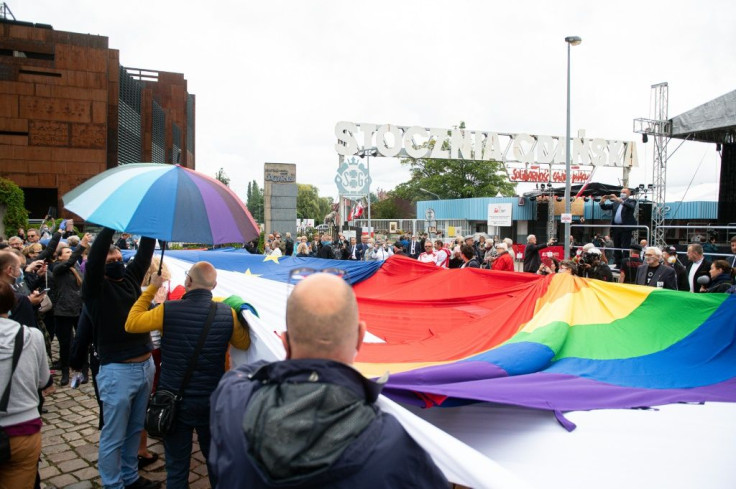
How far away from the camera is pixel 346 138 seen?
2464cm

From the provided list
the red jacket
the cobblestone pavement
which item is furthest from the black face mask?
the red jacket

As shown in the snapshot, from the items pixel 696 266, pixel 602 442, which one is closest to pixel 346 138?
pixel 696 266

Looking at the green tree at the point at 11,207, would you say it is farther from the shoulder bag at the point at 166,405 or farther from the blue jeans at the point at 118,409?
the shoulder bag at the point at 166,405

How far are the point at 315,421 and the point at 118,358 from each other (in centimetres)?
297

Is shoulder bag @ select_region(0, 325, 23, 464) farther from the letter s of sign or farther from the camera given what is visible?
the letter s of sign

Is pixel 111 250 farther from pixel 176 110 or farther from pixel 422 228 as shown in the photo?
pixel 176 110

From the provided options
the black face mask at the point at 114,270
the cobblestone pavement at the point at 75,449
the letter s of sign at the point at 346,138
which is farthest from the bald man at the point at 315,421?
the letter s of sign at the point at 346,138

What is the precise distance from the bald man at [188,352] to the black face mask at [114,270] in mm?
599

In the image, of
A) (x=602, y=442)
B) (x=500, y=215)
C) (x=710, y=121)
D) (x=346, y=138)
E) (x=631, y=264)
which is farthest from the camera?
(x=346, y=138)

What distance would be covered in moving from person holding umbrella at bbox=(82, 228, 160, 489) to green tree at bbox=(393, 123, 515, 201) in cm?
5289

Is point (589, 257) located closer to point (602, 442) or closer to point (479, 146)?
point (602, 442)

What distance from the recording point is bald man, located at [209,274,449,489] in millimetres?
1275

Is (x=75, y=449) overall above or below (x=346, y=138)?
below

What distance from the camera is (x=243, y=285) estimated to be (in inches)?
247
